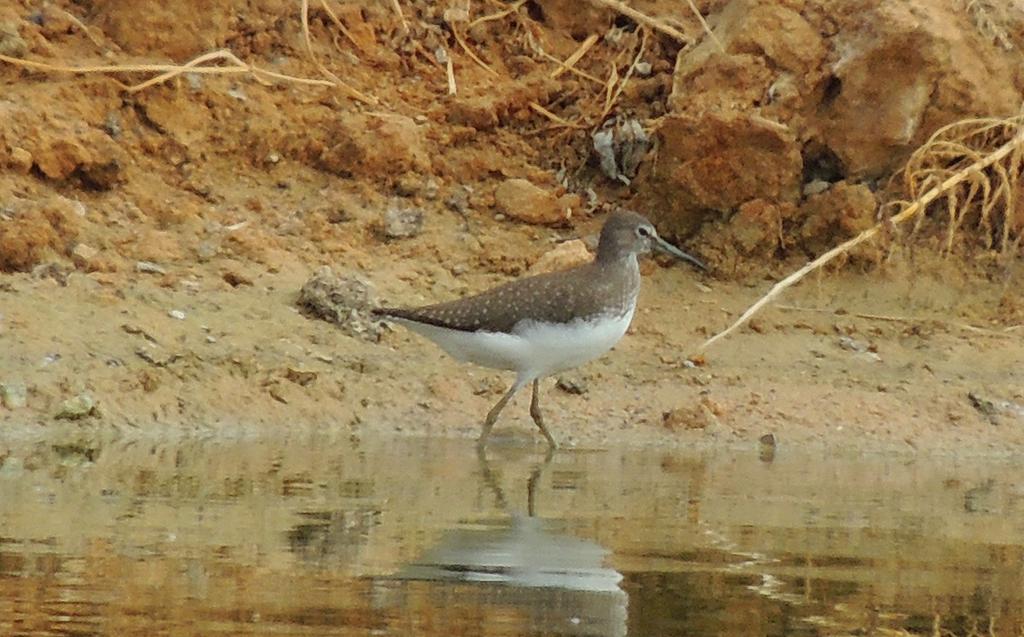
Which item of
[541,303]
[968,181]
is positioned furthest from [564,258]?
[968,181]

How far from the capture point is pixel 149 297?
10023 millimetres

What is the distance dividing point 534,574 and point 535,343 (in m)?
3.31

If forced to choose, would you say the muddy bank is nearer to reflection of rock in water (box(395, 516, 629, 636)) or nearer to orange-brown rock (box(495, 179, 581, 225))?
orange-brown rock (box(495, 179, 581, 225))

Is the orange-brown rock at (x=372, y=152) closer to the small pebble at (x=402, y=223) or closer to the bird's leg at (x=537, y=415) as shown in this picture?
the small pebble at (x=402, y=223)

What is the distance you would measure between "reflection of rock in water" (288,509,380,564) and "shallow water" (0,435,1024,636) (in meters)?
0.02

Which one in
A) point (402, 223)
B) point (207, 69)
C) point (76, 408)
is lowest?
point (76, 408)

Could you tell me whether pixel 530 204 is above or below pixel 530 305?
above

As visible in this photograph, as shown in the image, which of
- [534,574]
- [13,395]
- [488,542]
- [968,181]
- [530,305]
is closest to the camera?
[534,574]

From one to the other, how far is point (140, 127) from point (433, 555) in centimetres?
539

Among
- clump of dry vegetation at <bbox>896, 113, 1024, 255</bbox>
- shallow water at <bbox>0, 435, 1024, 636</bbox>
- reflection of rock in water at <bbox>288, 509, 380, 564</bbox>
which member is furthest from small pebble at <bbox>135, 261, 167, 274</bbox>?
clump of dry vegetation at <bbox>896, 113, 1024, 255</bbox>

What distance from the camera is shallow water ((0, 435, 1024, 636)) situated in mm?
5559

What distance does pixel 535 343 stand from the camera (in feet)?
30.9

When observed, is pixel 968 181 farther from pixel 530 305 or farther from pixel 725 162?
pixel 530 305

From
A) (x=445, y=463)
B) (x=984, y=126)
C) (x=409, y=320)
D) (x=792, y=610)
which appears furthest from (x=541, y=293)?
(x=792, y=610)
